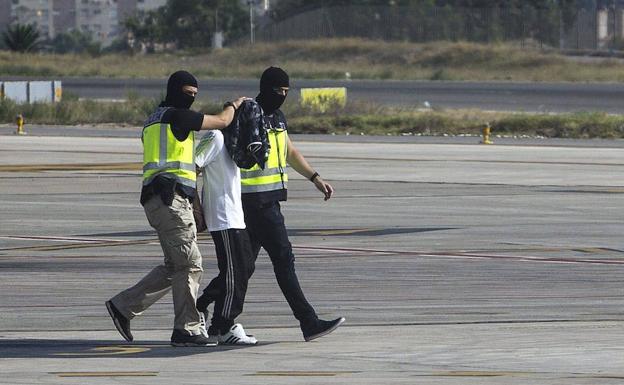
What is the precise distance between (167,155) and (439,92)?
173ft

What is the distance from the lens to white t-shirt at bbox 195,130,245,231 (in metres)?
9.62

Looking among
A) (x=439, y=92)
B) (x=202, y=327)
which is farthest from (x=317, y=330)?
(x=439, y=92)

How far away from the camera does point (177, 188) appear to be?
9.53m

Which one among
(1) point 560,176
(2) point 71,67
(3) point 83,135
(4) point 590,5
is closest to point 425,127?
(3) point 83,135

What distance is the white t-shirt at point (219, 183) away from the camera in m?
9.62

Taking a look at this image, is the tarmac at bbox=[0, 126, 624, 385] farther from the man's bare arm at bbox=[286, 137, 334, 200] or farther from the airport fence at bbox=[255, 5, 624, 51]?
the airport fence at bbox=[255, 5, 624, 51]

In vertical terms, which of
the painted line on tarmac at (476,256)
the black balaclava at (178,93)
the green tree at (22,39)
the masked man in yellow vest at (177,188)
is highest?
the green tree at (22,39)

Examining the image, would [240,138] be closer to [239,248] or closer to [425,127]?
[239,248]

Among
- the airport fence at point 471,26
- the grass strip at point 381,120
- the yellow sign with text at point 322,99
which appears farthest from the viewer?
the airport fence at point 471,26

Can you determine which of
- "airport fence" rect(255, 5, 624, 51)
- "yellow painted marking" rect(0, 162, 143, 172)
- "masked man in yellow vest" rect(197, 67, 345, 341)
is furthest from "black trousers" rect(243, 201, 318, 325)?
"airport fence" rect(255, 5, 624, 51)

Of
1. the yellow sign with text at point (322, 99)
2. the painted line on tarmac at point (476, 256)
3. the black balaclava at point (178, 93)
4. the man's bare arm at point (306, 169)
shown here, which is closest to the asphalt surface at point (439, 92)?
the yellow sign with text at point (322, 99)

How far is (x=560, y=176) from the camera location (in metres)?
25.7

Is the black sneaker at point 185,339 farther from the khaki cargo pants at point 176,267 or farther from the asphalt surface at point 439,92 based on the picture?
the asphalt surface at point 439,92

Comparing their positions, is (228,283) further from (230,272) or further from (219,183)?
(219,183)
